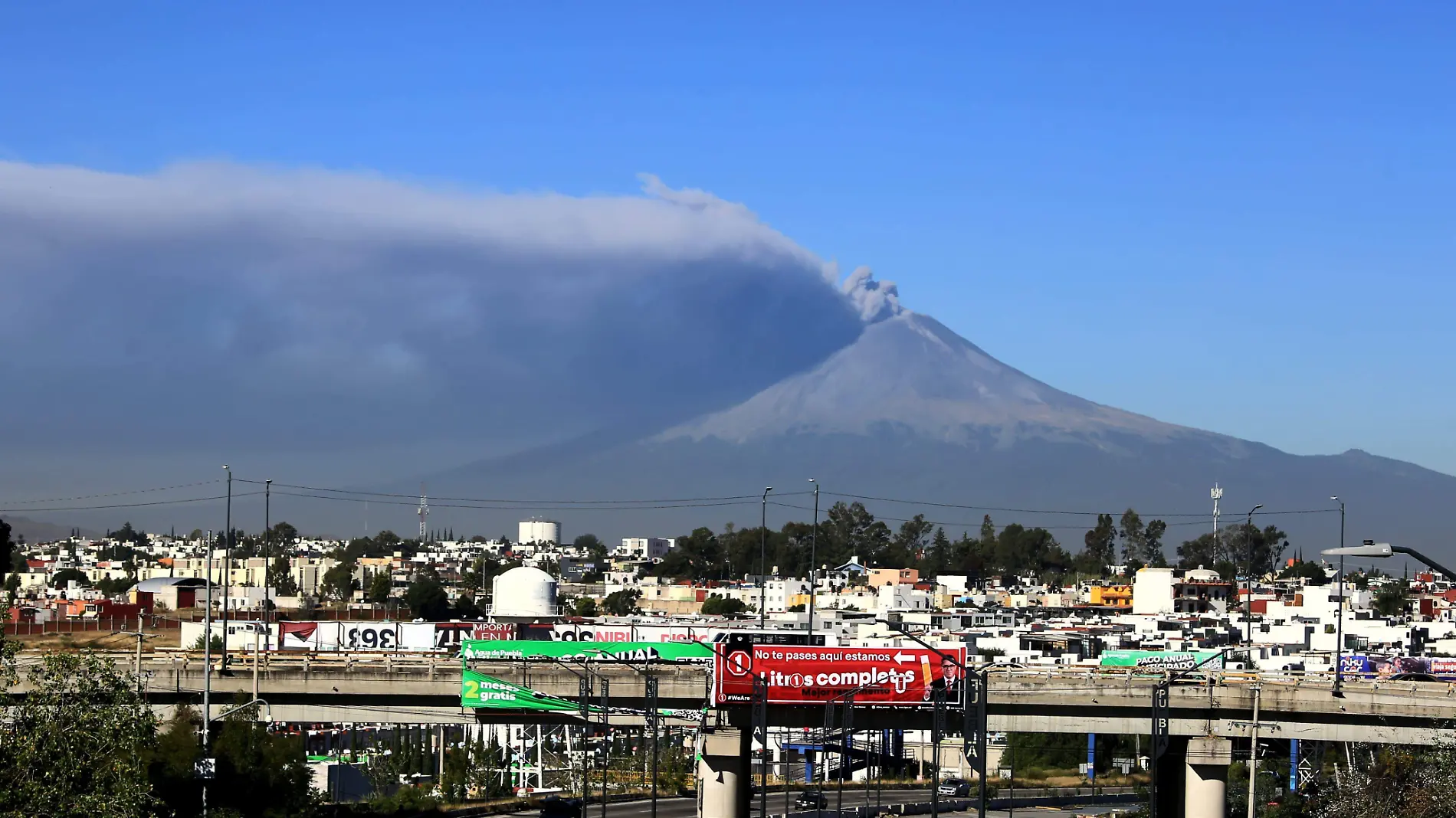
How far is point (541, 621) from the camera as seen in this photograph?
143375mm

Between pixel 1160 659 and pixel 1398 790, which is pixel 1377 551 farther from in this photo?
pixel 1160 659

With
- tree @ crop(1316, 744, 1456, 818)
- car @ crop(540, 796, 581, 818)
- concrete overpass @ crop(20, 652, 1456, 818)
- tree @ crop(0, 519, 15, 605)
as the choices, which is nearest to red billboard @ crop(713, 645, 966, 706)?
concrete overpass @ crop(20, 652, 1456, 818)

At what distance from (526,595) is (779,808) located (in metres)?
83.6

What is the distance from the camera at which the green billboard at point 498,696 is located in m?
71.7

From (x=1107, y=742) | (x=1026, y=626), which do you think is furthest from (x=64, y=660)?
(x=1026, y=626)

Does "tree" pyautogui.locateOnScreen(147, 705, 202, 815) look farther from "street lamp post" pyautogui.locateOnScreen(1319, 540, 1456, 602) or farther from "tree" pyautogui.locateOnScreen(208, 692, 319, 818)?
"street lamp post" pyautogui.locateOnScreen(1319, 540, 1456, 602)

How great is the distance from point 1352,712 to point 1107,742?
40.9 meters

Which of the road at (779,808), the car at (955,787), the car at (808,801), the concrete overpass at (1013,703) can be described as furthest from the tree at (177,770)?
the car at (955,787)

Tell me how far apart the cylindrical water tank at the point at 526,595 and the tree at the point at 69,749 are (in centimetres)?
12086

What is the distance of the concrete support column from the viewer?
227 feet

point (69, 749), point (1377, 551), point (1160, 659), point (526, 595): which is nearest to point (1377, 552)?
point (1377, 551)

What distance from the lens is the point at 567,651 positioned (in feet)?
274

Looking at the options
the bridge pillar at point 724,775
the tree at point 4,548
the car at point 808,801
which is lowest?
the car at point 808,801

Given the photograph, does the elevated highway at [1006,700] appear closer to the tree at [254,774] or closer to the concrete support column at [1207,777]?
the concrete support column at [1207,777]
